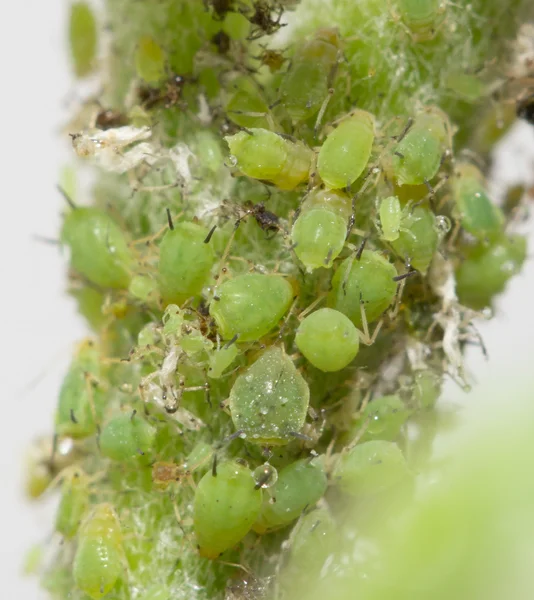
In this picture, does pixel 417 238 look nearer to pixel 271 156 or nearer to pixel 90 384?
pixel 271 156

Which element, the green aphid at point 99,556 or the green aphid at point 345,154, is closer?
the green aphid at point 345,154

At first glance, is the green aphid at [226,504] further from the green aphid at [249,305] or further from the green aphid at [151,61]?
the green aphid at [151,61]

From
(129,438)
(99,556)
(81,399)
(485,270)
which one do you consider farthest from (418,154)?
(99,556)

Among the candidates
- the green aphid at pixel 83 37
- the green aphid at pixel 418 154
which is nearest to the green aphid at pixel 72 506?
the green aphid at pixel 418 154

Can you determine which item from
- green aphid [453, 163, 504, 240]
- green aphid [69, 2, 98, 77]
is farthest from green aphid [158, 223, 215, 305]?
green aphid [69, 2, 98, 77]

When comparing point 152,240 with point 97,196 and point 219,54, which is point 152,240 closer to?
point 97,196

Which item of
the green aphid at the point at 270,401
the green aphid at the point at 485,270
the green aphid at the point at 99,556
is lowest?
the green aphid at the point at 99,556

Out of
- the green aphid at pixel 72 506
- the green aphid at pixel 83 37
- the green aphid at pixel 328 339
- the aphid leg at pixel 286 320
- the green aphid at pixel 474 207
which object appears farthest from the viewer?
the green aphid at pixel 83 37
